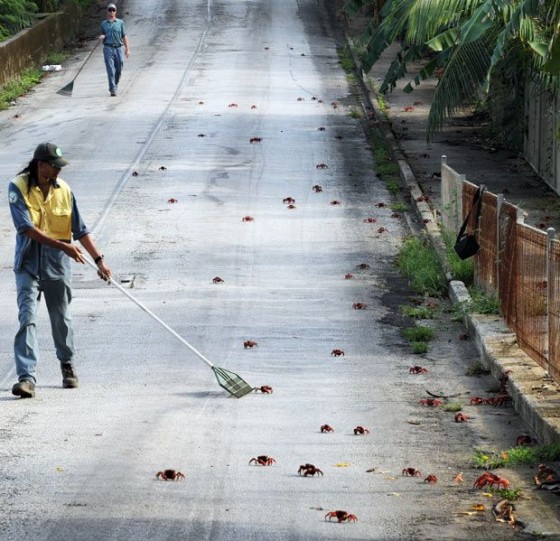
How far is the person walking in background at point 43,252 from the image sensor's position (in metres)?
10.7

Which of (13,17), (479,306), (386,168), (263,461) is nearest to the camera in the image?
(263,461)

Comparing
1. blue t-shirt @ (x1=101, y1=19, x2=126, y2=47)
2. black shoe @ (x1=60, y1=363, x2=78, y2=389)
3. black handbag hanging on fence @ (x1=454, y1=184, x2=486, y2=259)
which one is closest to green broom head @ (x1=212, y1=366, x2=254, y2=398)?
black shoe @ (x1=60, y1=363, x2=78, y2=389)

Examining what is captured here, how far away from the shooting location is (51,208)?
1092 cm

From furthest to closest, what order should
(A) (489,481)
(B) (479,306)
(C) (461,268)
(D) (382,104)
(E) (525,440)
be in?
(D) (382,104) → (C) (461,268) → (B) (479,306) → (E) (525,440) → (A) (489,481)

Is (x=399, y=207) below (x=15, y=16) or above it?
above

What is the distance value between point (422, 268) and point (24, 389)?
21.0 ft

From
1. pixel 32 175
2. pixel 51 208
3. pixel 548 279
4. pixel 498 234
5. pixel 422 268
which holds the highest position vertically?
pixel 32 175

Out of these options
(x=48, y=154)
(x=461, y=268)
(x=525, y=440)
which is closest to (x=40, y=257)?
(x=48, y=154)

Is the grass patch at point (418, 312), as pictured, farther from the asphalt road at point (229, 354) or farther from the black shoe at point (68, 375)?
the black shoe at point (68, 375)

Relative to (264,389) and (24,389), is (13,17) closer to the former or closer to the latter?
(24,389)

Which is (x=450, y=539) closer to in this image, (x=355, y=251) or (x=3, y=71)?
(x=355, y=251)

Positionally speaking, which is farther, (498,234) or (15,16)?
(15,16)

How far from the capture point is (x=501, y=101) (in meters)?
26.1

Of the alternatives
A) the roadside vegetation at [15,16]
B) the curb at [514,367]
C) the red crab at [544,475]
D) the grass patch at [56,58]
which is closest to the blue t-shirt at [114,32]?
the roadside vegetation at [15,16]
